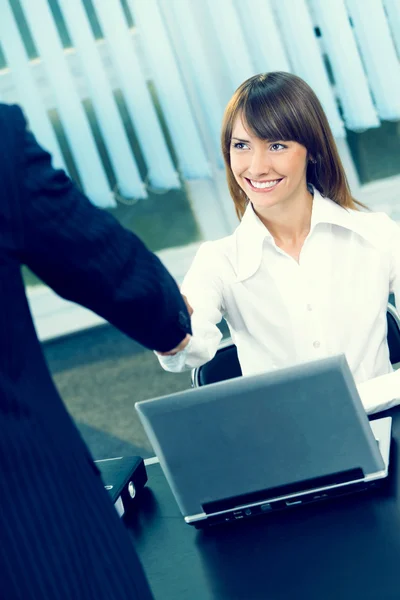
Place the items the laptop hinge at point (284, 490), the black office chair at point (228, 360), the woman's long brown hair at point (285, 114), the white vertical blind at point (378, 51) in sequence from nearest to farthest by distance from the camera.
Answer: the laptop hinge at point (284, 490) → the woman's long brown hair at point (285, 114) → the black office chair at point (228, 360) → the white vertical blind at point (378, 51)

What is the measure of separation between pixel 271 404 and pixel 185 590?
30cm

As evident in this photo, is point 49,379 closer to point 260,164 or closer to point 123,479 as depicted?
point 123,479

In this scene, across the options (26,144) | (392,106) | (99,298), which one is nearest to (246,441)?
(99,298)

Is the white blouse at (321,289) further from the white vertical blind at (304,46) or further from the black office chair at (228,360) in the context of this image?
the white vertical blind at (304,46)

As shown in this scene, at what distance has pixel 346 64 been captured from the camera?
297 centimetres

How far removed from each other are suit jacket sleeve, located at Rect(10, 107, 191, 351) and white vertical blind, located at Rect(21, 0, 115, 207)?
90.3 inches

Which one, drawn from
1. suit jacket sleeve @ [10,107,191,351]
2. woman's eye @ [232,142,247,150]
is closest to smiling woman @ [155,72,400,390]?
woman's eye @ [232,142,247,150]

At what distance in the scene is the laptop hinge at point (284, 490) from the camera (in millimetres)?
1228

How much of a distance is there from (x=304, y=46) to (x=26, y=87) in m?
1.07

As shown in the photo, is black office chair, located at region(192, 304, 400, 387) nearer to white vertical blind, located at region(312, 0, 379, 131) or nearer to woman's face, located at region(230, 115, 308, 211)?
woman's face, located at region(230, 115, 308, 211)

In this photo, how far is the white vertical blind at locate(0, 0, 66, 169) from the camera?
9.94 feet

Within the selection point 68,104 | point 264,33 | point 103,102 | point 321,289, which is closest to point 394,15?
point 264,33

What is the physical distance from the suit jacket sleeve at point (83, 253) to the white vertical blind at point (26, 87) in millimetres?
2325

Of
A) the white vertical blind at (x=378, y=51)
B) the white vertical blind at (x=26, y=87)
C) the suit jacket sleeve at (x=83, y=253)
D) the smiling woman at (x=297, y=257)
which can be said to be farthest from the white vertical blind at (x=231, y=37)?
the suit jacket sleeve at (x=83, y=253)
